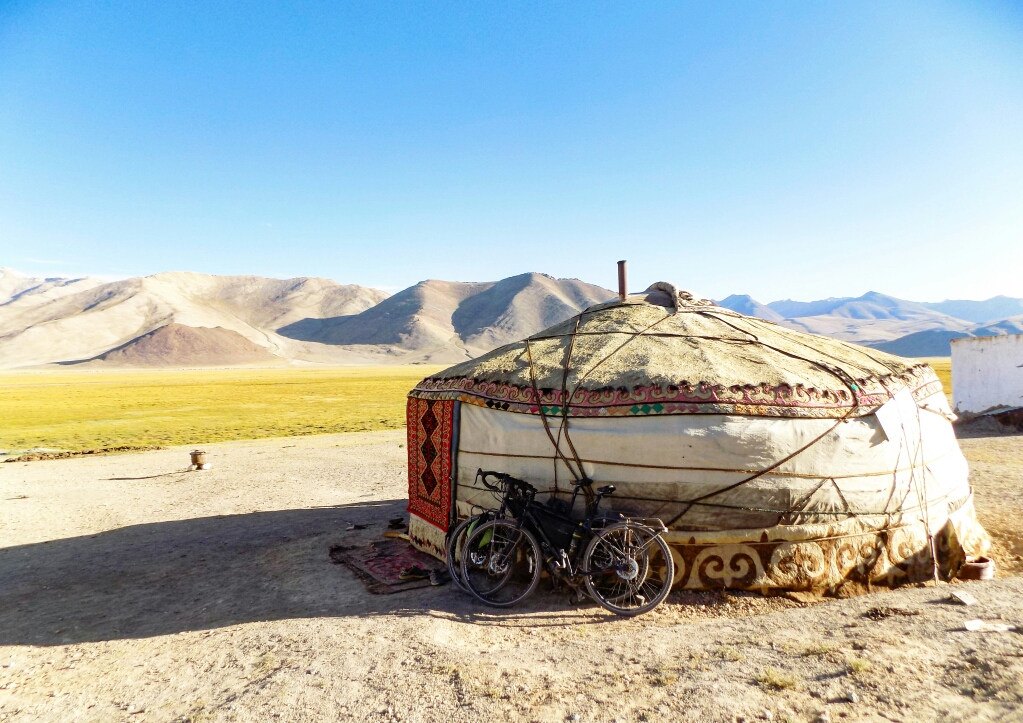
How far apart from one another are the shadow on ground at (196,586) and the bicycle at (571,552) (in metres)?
0.21

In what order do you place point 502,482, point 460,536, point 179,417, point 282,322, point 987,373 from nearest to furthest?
point 502,482 < point 460,536 < point 987,373 < point 179,417 < point 282,322

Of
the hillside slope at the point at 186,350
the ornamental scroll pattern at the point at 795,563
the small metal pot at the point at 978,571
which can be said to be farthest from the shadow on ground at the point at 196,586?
the hillside slope at the point at 186,350

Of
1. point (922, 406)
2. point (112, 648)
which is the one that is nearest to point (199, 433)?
point (112, 648)

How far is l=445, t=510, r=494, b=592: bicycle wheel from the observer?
4938mm

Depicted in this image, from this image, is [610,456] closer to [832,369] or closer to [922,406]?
[832,369]

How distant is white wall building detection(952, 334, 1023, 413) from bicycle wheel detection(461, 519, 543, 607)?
47.0 feet

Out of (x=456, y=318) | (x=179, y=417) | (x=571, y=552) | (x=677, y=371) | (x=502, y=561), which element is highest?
(x=456, y=318)

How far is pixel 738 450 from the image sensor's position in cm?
465

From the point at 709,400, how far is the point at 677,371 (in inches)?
15.8

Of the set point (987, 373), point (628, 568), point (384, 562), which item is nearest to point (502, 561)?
point (628, 568)

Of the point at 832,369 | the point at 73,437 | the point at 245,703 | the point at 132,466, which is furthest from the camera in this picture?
the point at 73,437

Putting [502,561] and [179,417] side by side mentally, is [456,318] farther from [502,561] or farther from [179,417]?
[502,561]

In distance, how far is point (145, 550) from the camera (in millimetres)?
6625

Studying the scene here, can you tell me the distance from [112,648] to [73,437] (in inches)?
666
